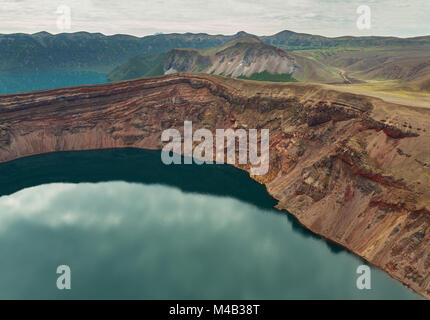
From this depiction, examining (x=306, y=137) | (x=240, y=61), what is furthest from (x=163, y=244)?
(x=240, y=61)

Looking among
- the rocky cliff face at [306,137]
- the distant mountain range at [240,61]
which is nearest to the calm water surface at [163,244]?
the rocky cliff face at [306,137]

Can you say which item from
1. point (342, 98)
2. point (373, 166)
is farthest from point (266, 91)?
point (373, 166)

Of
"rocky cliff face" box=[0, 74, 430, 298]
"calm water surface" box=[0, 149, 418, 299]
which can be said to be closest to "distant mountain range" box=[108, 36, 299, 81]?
"rocky cliff face" box=[0, 74, 430, 298]

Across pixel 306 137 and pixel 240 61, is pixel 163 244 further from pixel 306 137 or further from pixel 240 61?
pixel 240 61

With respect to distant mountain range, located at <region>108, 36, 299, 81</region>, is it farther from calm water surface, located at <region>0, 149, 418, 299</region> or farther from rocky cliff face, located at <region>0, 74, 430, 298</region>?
calm water surface, located at <region>0, 149, 418, 299</region>

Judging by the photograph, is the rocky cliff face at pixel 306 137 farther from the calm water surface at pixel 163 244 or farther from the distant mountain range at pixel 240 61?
the distant mountain range at pixel 240 61

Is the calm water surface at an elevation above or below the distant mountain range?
below
